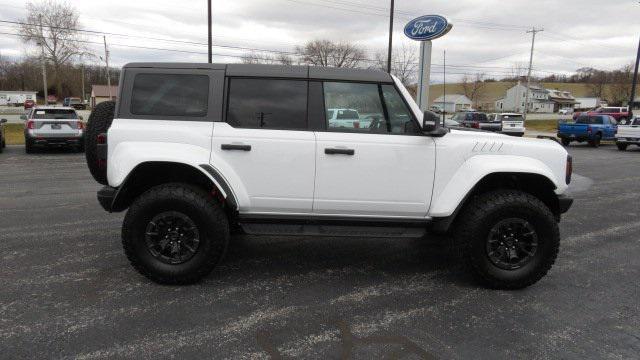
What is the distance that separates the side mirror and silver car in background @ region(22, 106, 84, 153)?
14.2 meters

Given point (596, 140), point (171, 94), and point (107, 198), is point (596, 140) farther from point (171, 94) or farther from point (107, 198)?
point (107, 198)

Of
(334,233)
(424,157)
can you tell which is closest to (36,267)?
(334,233)

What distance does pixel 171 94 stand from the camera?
4.08m

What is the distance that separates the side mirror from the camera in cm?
387

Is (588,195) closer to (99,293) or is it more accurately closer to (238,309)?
(238,309)

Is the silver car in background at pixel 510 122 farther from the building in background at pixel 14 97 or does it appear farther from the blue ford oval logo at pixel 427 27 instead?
the building in background at pixel 14 97

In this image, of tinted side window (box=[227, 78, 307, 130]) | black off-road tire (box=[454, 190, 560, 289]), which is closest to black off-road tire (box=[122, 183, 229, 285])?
tinted side window (box=[227, 78, 307, 130])

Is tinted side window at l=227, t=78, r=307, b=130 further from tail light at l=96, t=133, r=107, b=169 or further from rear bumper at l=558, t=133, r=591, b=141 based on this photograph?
rear bumper at l=558, t=133, r=591, b=141

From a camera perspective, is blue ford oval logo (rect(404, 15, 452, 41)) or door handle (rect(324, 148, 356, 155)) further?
blue ford oval logo (rect(404, 15, 452, 41))

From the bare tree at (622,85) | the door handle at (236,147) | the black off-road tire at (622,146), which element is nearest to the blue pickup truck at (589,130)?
the black off-road tire at (622,146)

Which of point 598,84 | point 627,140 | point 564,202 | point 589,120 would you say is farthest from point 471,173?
point 598,84

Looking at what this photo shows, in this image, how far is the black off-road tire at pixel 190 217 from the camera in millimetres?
3953

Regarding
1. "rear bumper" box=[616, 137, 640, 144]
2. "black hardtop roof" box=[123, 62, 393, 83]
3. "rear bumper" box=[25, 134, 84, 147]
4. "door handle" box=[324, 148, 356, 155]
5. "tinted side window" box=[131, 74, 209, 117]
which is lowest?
"rear bumper" box=[25, 134, 84, 147]

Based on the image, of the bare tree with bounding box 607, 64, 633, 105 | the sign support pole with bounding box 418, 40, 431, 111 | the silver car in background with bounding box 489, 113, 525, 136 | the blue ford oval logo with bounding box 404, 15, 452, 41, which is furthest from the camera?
the bare tree with bounding box 607, 64, 633, 105
